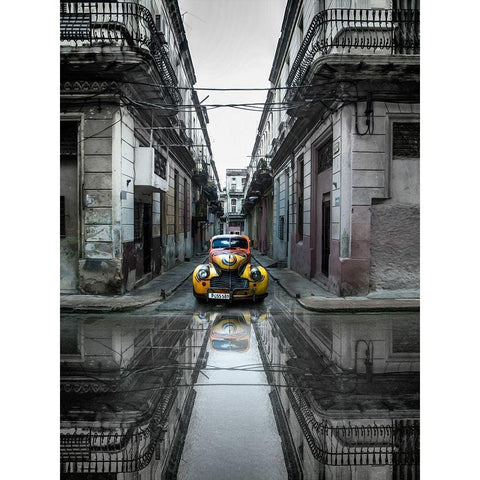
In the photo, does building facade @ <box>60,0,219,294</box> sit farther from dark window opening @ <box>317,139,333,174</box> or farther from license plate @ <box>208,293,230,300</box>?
dark window opening @ <box>317,139,333,174</box>

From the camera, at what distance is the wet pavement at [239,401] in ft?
8.75

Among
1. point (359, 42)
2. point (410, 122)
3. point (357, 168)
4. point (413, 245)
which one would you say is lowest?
point (413, 245)

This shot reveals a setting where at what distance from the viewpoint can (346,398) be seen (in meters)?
3.63

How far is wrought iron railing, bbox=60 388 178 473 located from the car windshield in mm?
7223

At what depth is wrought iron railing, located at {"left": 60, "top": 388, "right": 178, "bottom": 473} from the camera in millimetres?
Result: 2666

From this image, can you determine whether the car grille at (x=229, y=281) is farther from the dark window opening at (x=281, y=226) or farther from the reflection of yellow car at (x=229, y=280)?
the dark window opening at (x=281, y=226)

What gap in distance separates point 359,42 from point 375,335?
7681mm

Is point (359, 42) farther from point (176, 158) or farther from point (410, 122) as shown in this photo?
point (176, 158)

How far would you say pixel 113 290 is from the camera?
9.17 m

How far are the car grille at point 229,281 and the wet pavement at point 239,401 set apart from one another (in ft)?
6.31

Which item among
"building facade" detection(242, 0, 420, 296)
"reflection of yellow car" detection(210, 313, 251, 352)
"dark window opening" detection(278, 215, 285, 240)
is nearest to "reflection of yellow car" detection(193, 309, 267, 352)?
"reflection of yellow car" detection(210, 313, 251, 352)

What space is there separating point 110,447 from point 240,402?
1295 millimetres

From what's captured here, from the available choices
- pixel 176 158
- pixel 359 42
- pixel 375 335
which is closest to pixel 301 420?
pixel 375 335

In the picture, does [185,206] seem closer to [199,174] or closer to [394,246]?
[199,174]
